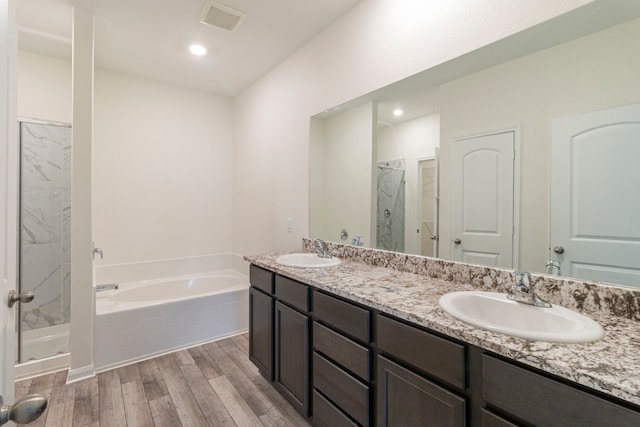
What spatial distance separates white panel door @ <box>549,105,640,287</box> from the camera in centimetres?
108

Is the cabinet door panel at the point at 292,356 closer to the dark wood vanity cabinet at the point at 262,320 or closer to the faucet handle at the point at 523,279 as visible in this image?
the dark wood vanity cabinet at the point at 262,320

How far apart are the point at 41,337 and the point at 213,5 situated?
3.10 metres

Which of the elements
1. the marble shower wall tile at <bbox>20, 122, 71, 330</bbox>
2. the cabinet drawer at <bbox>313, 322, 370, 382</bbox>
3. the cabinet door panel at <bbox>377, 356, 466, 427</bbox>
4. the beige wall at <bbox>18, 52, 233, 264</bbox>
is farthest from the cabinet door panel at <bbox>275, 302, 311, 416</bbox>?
the marble shower wall tile at <bbox>20, 122, 71, 330</bbox>

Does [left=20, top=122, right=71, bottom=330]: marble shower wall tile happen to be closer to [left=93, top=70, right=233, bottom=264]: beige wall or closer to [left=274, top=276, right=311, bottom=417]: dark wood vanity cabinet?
[left=93, top=70, right=233, bottom=264]: beige wall

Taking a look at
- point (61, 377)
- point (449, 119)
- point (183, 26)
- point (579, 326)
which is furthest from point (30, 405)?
point (183, 26)

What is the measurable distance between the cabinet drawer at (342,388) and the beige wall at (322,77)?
1213mm

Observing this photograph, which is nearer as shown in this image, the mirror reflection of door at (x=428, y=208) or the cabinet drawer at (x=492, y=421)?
the cabinet drawer at (x=492, y=421)

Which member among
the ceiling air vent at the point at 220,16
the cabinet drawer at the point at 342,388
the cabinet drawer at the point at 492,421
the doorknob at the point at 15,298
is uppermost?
the ceiling air vent at the point at 220,16

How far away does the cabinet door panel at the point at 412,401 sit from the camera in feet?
3.18

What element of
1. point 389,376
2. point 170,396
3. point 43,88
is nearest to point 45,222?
point 43,88

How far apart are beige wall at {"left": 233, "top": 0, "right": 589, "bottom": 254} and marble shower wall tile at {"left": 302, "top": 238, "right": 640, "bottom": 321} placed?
98cm

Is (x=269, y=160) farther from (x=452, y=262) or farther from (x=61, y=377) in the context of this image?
(x=61, y=377)

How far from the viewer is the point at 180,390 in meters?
2.05

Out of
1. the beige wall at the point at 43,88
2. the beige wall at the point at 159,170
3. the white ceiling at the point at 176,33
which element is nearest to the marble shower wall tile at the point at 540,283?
the white ceiling at the point at 176,33
